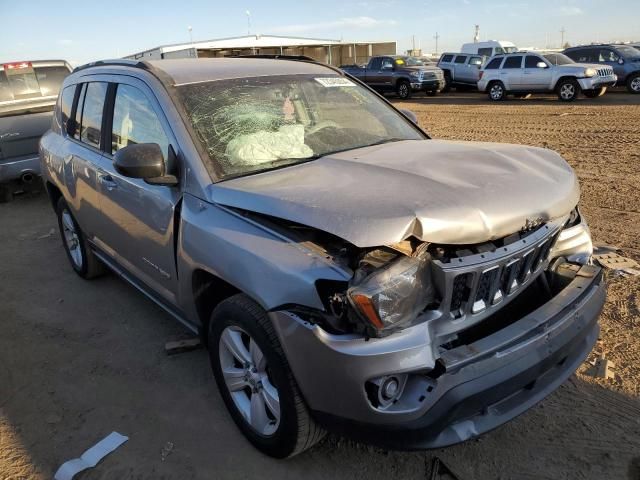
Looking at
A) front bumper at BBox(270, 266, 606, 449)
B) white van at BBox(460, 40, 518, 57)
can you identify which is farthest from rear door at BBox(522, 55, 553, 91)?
front bumper at BBox(270, 266, 606, 449)

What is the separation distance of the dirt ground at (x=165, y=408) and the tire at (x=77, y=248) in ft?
0.48

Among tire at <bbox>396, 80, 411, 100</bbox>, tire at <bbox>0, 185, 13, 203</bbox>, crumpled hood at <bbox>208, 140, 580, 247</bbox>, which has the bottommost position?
tire at <bbox>396, 80, 411, 100</bbox>

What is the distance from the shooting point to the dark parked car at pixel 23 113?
7.60 m

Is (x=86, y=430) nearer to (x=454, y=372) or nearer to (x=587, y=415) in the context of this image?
(x=454, y=372)

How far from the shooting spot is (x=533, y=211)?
241 cm

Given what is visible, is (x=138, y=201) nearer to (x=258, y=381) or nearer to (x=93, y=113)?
(x=93, y=113)

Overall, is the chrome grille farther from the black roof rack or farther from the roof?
the black roof rack

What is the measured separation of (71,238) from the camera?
514 cm

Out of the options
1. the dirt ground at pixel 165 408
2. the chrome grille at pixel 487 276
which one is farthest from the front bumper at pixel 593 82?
the chrome grille at pixel 487 276

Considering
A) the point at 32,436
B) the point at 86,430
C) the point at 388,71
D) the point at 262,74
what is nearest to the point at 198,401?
the point at 86,430

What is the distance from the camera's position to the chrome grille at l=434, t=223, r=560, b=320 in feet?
7.05

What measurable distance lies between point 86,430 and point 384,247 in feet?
6.66

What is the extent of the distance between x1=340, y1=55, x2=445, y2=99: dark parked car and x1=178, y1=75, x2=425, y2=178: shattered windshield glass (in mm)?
19062

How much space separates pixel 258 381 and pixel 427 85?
21.1 meters
